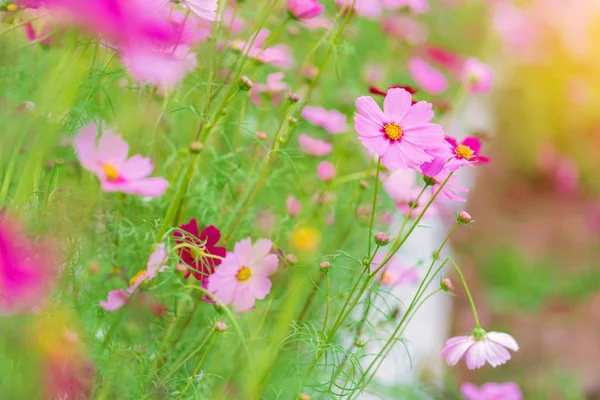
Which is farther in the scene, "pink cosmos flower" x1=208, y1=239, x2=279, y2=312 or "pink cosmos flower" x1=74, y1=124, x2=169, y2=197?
"pink cosmos flower" x1=208, y1=239, x2=279, y2=312

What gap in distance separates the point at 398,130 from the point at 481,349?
0.24 metres

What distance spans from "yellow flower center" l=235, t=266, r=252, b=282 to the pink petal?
0.21 metres

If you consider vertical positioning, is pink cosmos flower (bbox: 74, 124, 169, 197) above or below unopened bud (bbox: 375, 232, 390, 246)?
below

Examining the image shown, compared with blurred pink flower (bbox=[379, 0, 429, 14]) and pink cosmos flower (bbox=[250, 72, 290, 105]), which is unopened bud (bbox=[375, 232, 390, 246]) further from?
blurred pink flower (bbox=[379, 0, 429, 14])

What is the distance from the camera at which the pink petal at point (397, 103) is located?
688mm

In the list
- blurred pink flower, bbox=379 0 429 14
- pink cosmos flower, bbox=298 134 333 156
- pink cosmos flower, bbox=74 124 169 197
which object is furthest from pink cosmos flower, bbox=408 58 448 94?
pink cosmos flower, bbox=74 124 169 197

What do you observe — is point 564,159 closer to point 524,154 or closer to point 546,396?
point 524,154

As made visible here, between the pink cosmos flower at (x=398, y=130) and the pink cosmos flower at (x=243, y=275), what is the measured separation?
0.52 feet

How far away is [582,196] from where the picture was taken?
3.04m

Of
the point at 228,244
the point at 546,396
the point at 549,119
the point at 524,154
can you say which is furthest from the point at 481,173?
the point at 228,244

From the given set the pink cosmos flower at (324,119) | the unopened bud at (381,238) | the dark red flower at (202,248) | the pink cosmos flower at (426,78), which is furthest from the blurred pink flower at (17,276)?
the pink cosmos flower at (426,78)

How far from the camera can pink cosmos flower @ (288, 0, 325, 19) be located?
2.60ft

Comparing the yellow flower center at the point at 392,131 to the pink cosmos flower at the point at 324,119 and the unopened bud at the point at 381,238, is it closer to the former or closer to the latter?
the unopened bud at the point at 381,238

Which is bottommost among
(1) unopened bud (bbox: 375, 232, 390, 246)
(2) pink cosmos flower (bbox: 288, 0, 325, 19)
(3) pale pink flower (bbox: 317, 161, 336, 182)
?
A: (1) unopened bud (bbox: 375, 232, 390, 246)
